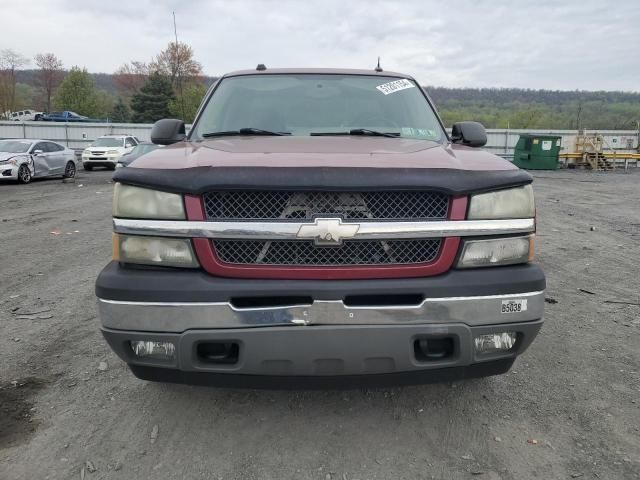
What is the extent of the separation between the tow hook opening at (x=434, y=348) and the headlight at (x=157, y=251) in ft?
3.42

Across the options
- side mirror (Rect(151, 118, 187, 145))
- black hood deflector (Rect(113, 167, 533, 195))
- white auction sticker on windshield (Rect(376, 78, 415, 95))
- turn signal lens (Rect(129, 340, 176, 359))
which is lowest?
turn signal lens (Rect(129, 340, 176, 359))

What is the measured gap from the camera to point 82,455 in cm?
236

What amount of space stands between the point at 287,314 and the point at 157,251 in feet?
2.12

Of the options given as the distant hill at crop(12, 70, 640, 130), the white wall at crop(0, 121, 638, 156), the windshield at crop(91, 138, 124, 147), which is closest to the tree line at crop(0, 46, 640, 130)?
the distant hill at crop(12, 70, 640, 130)

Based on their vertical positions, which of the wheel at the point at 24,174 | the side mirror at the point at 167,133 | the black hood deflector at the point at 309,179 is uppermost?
the side mirror at the point at 167,133

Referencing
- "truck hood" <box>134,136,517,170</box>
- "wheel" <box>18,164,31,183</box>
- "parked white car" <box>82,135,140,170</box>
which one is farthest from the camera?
"parked white car" <box>82,135,140,170</box>

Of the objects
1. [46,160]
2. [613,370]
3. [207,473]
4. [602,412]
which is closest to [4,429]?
[207,473]

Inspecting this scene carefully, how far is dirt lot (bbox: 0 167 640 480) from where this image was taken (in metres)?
2.29

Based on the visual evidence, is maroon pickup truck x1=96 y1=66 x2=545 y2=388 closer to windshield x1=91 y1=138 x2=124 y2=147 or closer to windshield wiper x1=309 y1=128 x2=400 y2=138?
windshield wiper x1=309 y1=128 x2=400 y2=138

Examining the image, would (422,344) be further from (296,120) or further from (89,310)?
(89,310)

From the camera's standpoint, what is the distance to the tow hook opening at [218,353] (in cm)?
218

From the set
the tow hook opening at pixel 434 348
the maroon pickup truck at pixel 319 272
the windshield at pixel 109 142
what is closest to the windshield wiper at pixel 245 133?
the maroon pickup truck at pixel 319 272

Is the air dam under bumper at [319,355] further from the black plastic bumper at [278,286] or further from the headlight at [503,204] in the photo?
the headlight at [503,204]

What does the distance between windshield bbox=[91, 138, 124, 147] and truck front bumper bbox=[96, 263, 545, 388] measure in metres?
24.5
